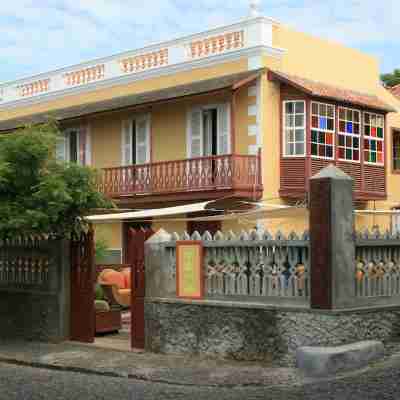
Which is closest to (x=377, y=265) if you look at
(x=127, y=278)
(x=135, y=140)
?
(x=127, y=278)

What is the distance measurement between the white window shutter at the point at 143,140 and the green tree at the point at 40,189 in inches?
463

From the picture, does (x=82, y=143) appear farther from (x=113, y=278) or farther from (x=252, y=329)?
(x=252, y=329)

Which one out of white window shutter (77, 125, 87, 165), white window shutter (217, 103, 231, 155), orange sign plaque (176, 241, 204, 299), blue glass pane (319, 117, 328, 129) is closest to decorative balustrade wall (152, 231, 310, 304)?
orange sign plaque (176, 241, 204, 299)

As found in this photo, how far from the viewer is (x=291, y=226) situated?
2164 cm

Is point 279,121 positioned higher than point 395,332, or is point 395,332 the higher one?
point 279,121

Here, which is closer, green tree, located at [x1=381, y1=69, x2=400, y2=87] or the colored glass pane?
the colored glass pane

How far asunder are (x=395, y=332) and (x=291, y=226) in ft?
37.8

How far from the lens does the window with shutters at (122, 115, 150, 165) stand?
24.4 metres

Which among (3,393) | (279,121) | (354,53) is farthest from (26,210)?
(354,53)

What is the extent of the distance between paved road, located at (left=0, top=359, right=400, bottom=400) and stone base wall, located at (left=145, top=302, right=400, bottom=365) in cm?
73

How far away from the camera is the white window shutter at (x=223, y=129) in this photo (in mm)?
21969

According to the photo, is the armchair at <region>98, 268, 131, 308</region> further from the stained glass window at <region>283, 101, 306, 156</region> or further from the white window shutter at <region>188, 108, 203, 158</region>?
the stained glass window at <region>283, 101, 306, 156</region>

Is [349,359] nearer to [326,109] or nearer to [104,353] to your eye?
[104,353]

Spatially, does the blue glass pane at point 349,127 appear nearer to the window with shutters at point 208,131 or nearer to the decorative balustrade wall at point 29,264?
the window with shutters at point 208,131
